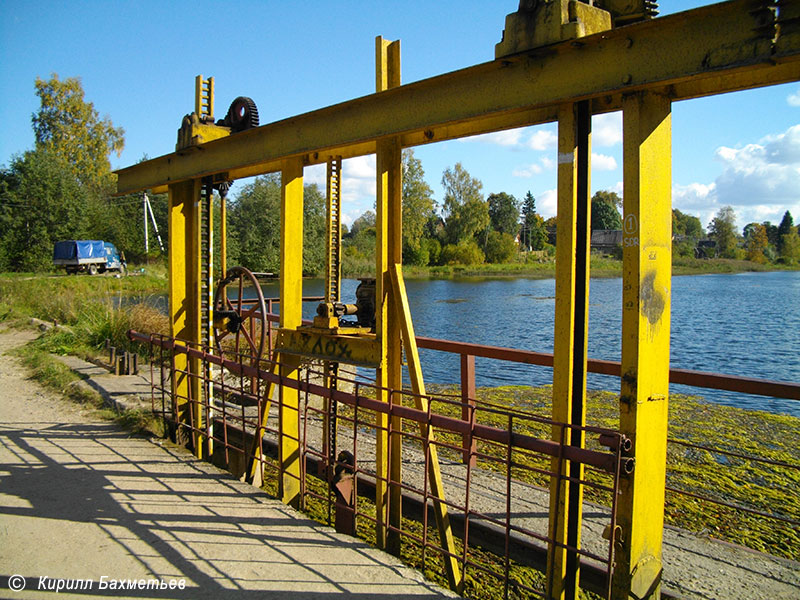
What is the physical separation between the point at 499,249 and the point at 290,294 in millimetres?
53840

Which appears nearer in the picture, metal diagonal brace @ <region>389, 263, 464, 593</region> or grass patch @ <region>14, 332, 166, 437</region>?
metal diagonal brace @ <region>389, 263, 464, 593</region>

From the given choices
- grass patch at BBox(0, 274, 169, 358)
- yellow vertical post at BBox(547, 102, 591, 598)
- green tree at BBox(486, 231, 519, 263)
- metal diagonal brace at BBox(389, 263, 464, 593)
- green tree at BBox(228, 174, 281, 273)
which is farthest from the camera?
green tree at BBox(486, 231, 519, 263)

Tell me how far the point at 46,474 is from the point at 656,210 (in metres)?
5.07

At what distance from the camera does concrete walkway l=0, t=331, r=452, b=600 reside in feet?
10.8

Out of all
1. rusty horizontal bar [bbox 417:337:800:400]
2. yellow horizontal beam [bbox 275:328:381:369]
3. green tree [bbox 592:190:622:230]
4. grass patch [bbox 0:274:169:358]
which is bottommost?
grass patch [bbox 0:274:169:358]

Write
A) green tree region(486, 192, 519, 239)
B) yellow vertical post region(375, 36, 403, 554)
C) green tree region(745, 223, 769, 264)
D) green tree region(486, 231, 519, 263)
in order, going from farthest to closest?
green tree region(486, 192, 519, 239)
green tree region(745, 223, 769, 264)
green tree region(486, 231, 519, 263)
yellow vertical post region(375, 36, 403, 554)

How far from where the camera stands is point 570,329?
118 inches

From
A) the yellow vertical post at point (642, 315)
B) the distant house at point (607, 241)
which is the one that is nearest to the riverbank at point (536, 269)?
the distant house at point (607, 241)

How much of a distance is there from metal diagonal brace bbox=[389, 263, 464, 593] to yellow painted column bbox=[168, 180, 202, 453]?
295 cm

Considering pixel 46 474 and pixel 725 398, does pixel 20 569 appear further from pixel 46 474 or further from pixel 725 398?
pixel 725 398

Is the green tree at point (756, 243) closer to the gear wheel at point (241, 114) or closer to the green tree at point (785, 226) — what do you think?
the green tree at point (785, 226)

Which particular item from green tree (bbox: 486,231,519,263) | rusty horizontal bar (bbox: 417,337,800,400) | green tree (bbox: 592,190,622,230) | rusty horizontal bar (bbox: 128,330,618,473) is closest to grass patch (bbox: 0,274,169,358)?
rusty horizontal bar (bbox: 128,330,618,473)

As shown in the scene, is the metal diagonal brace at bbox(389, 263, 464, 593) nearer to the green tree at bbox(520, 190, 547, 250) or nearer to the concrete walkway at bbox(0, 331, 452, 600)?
the concrete walkway at bbox(0, 331, 452, 600)

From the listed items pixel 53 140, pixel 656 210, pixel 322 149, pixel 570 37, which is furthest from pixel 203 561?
pixel 53 140
